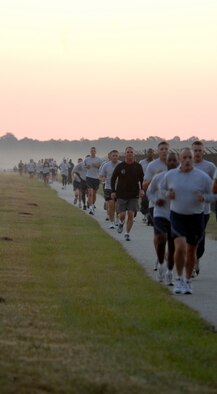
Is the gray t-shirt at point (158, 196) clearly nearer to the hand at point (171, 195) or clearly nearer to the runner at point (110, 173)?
the hand at point (171, 195)

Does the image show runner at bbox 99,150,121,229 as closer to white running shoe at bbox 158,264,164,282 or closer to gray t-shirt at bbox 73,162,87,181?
gray t-shirt at bbox 73,162,87,181

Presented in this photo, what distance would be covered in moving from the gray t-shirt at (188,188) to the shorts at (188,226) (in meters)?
0.09

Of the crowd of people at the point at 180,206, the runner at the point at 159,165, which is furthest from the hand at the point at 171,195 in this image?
the runner at the point at 159,165

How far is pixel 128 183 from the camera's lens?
24.8 m

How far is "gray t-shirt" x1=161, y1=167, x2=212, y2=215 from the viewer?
1612 centimetres

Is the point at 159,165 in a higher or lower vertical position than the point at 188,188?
higher

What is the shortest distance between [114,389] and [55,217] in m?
26.0

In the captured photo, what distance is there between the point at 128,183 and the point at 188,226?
8.45m

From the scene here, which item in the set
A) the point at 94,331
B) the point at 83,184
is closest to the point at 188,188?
the point at 94,331

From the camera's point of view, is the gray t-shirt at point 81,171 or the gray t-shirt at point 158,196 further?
the gray t-shirt at point 81,171

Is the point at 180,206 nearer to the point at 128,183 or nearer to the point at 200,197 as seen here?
the point at 200,197

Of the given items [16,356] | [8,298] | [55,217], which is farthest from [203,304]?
[55,217]

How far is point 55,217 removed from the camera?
35625mm

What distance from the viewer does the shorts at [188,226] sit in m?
16.3
